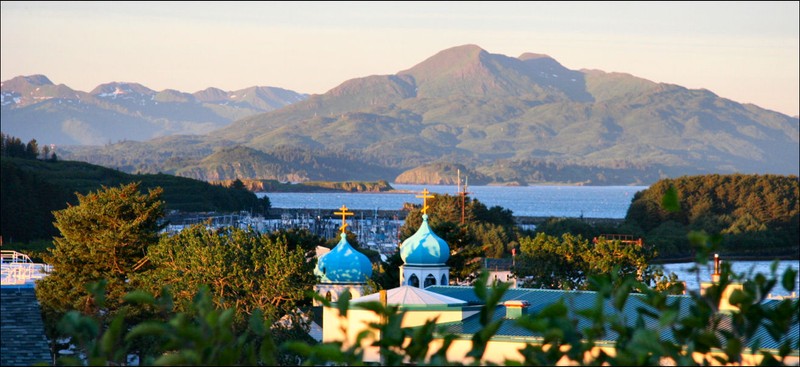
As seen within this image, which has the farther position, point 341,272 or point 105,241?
point 105,241

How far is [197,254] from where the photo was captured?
46.0 metres

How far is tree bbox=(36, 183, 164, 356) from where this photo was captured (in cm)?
4916

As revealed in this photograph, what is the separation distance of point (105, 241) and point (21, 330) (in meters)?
27.5

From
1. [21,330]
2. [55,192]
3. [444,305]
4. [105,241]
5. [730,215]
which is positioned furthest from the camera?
[730,215]

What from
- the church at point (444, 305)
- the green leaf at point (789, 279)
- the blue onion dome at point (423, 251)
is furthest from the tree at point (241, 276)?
the green leaf at point (789, 279)

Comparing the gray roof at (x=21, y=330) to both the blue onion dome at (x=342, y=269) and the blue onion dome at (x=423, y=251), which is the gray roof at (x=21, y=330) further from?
the blue onion dome at (x=342, y=269)

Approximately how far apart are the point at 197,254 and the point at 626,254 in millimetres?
22608

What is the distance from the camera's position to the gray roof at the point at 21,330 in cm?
2225

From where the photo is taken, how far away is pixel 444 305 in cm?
3359

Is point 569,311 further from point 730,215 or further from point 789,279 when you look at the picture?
point 730,215

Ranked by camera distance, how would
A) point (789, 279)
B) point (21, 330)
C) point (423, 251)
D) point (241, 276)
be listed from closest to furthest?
point (789, 279), point (21, 330), point (241, 276), point (423, 251)

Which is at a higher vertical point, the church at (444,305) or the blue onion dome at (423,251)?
the blue onion dome at (423,251)

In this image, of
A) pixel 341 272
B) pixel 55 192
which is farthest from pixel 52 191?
pixel 341 272

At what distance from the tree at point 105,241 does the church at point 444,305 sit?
677 cm
